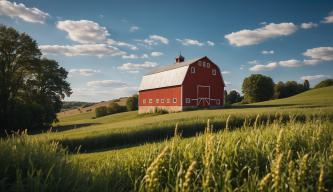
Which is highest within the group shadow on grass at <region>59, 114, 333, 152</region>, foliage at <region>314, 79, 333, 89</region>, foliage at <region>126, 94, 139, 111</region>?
foliage at <region>314, 79, 333, 89</region>

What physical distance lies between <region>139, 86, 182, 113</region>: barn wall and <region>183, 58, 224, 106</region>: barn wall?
153cm

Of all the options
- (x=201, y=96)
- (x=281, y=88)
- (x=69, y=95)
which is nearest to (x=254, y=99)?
(x=281, y=88)

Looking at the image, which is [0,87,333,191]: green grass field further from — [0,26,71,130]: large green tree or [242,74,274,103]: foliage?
[242,74,274,103]: foliage

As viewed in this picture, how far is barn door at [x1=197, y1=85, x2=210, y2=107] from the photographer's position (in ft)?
157

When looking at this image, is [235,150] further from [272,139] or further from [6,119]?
[6,119]

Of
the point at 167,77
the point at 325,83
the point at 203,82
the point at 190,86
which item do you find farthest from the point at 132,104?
the point at 325,83

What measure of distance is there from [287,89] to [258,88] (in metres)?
17.4

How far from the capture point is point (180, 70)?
158ft

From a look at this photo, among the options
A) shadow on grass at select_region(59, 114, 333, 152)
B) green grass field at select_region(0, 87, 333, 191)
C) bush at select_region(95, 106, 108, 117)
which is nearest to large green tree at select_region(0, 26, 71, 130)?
shadow on grass at select_region(59, 114, 333, 152)

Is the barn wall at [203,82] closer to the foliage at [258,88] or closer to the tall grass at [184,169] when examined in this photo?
the tall grass at [184,169]

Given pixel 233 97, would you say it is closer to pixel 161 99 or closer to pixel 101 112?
pixel 101 112

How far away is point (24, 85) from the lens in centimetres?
4575

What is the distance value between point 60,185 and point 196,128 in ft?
56.0

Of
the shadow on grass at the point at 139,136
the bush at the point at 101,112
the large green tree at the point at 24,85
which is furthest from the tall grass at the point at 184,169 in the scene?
the bush at the point at 101,112
